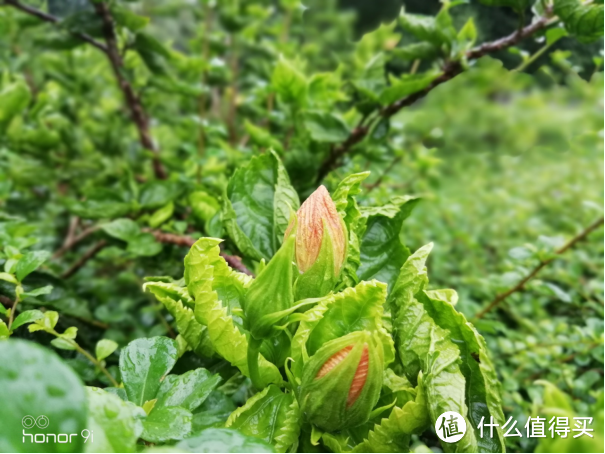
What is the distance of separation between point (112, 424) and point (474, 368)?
0.32m

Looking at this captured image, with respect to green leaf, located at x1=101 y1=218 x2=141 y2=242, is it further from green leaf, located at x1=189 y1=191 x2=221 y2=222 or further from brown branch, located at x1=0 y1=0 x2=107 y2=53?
brown branch, located at x1=0 y1=0 x2=107 y2=53

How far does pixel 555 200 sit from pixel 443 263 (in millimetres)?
779

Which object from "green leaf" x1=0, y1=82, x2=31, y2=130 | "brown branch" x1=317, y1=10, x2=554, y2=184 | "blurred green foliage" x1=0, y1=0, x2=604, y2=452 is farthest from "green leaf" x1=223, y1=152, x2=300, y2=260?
"green leaf" x1=0, y1=82, x2=31, y2=130

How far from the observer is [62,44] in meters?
0.91

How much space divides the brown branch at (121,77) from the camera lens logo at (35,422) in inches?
29.5

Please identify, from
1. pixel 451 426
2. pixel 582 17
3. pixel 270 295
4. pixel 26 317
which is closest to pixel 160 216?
pixel 26 317

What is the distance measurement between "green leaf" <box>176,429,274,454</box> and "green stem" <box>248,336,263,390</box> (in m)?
0.10

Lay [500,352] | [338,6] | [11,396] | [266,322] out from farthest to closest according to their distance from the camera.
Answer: [338,6] < [500,352] < [266,322] < [11,396]

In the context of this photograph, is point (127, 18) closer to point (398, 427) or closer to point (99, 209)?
point (99, 209)

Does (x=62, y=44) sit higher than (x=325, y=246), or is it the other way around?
(x=62, y=44)

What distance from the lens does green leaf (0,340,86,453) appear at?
0.28m

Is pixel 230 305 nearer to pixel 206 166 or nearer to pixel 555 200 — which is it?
pixel 206 166

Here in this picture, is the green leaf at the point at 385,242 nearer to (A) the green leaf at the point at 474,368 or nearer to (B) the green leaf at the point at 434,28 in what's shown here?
(A) the green leaf at the point at 474,368

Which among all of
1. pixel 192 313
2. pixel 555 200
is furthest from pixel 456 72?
pixel 555 200
